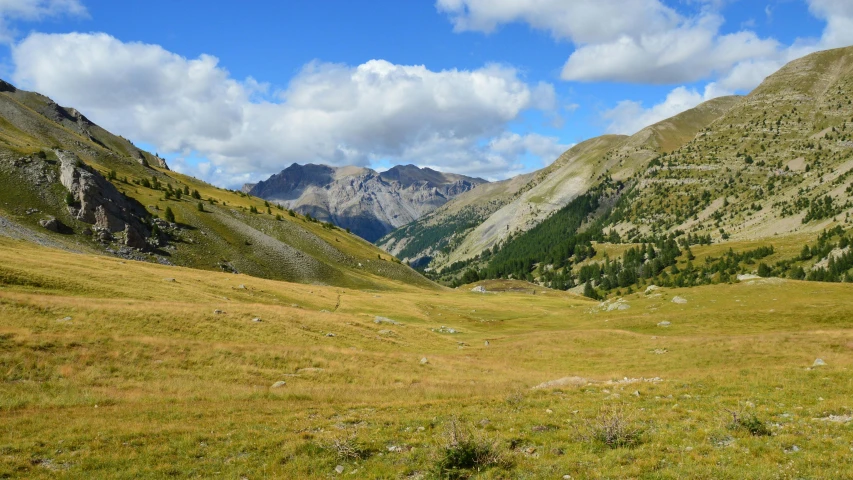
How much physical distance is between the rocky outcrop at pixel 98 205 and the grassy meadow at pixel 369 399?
57.2 meters

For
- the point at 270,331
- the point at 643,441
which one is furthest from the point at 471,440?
the point at 270,331

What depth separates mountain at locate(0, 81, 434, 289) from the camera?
92.5 metres

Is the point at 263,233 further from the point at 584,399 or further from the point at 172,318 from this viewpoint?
the point at 584,399

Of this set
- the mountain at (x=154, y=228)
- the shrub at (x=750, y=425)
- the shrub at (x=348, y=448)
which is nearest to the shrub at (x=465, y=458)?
the shrub at (x=348, y=448)

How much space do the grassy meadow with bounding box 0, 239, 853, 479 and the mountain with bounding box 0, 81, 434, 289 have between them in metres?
54.3

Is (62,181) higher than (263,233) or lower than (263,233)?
higher

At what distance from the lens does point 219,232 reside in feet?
404

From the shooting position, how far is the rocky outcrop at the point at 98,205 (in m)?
98.1

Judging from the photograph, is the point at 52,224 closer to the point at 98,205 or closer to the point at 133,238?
the point at 98,205

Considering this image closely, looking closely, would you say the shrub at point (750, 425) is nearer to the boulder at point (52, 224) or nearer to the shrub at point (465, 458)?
the shrub at point (465, 458)

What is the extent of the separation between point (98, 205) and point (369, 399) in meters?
108

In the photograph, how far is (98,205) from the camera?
99312 millimetres

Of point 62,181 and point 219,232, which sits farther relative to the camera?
point 219,232

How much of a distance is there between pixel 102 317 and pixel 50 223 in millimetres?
79560
